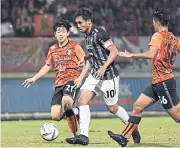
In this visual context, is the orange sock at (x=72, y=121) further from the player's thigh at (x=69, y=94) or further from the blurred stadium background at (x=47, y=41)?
the blurred stadium background at (x=47, y=41)

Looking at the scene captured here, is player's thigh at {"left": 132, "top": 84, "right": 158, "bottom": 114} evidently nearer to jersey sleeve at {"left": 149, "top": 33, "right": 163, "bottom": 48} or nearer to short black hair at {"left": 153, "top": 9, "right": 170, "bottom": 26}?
jersey sleeve at {"left": 149, "top": 33, "right": 163, "bottom": 48}

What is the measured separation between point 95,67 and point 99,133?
3.43 metres

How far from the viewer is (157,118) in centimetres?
2095

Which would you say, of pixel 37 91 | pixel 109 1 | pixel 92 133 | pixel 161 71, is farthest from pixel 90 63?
pixel 109 1

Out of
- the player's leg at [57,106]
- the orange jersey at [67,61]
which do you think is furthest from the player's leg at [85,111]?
the player's leg at [57,106]

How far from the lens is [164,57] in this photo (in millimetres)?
11539

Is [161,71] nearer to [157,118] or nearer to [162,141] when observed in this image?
[162,141]

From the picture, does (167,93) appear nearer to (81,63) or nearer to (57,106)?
(81,63)

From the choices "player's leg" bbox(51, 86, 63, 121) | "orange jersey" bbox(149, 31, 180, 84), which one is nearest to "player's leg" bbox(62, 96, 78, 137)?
"player's leg" bbox(51, 86, 63, 121)

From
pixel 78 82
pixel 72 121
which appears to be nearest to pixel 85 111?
pixel 78 82

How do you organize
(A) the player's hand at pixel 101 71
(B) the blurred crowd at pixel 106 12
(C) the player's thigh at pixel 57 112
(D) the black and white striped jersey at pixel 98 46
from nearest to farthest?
A: 1. (A) the player's hand at pixel 101 71
2. (D) the black and white striped jersey at pixel 98 46
3. (C) the player's thigh at pixel 57 112
4. (B) the blurred crowd at pixel 106 12

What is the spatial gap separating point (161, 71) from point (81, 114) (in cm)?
167

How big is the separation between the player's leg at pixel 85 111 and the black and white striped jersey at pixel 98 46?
20 centimetres

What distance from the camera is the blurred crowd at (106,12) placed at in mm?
29250
